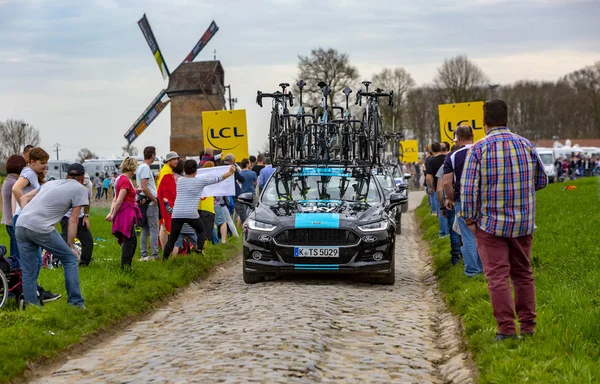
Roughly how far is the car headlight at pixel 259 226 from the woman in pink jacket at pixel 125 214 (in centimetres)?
166

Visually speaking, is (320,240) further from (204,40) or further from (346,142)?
(204,40)

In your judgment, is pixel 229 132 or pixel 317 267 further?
pixel 229 132

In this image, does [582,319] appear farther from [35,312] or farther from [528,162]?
[35,312]

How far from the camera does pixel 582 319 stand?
8.06m

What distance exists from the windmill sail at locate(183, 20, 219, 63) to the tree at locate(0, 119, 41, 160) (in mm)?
30252

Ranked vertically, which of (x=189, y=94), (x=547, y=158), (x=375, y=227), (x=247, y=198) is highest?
(x=189, y=94)

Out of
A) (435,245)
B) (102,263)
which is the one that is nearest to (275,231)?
(102,263)

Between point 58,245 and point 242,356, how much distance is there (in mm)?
3124

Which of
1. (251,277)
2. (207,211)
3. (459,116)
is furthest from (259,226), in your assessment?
(459,116)

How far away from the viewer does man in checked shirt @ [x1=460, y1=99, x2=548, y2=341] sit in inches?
295

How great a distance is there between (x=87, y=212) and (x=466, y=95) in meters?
78.8

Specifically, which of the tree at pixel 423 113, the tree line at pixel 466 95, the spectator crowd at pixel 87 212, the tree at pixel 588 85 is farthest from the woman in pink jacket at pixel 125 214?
the tree at pixel 588 85

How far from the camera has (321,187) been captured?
→ 1373 centimetres

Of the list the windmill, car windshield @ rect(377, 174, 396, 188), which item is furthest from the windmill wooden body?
car windshield @ rect(377, 174, 396, 188)
